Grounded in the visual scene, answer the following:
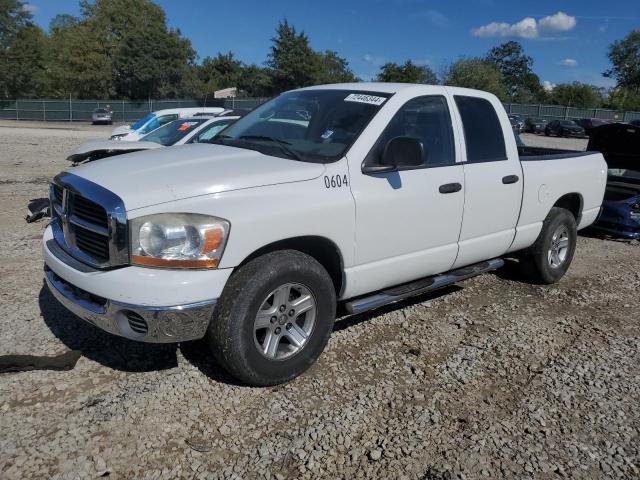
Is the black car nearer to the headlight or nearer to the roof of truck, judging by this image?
the roof of truck

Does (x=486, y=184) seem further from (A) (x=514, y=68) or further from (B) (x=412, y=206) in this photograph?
(A) (x=514, y=68)

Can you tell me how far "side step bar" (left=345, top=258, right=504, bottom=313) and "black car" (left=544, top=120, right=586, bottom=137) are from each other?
38.8m

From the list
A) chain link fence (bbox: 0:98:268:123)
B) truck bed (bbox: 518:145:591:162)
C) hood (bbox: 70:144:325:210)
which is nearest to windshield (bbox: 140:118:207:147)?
truck bed (bbox: 518:145:591:162)

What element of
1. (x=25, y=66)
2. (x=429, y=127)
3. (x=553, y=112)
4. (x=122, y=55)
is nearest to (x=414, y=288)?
(x=429, y=127)

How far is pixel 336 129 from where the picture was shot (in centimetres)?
408

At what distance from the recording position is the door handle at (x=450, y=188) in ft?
14.1

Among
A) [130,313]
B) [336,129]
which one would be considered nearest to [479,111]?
[336,129]

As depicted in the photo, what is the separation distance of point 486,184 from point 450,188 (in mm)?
504

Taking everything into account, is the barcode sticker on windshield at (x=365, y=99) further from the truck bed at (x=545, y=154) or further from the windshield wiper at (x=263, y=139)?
the truck bed at (x=545, y=154)

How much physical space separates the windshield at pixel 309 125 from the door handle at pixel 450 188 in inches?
31.6

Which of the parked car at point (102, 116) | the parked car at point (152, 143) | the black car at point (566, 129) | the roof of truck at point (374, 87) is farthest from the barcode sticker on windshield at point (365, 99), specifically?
the parked car at point (102, 116)

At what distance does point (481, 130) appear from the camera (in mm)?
4824

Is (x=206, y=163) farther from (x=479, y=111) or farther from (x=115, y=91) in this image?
(x=115, y=91)

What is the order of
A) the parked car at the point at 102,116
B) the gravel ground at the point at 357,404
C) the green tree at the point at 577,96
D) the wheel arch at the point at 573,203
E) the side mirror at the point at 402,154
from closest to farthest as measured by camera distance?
the gravel ground at the point at 357,404 → the side mirror at the point at 402,154 → the wheel arch at the point at 573,203 → the parked car at the point at 102,116 → the green tree at the point at 577,96
